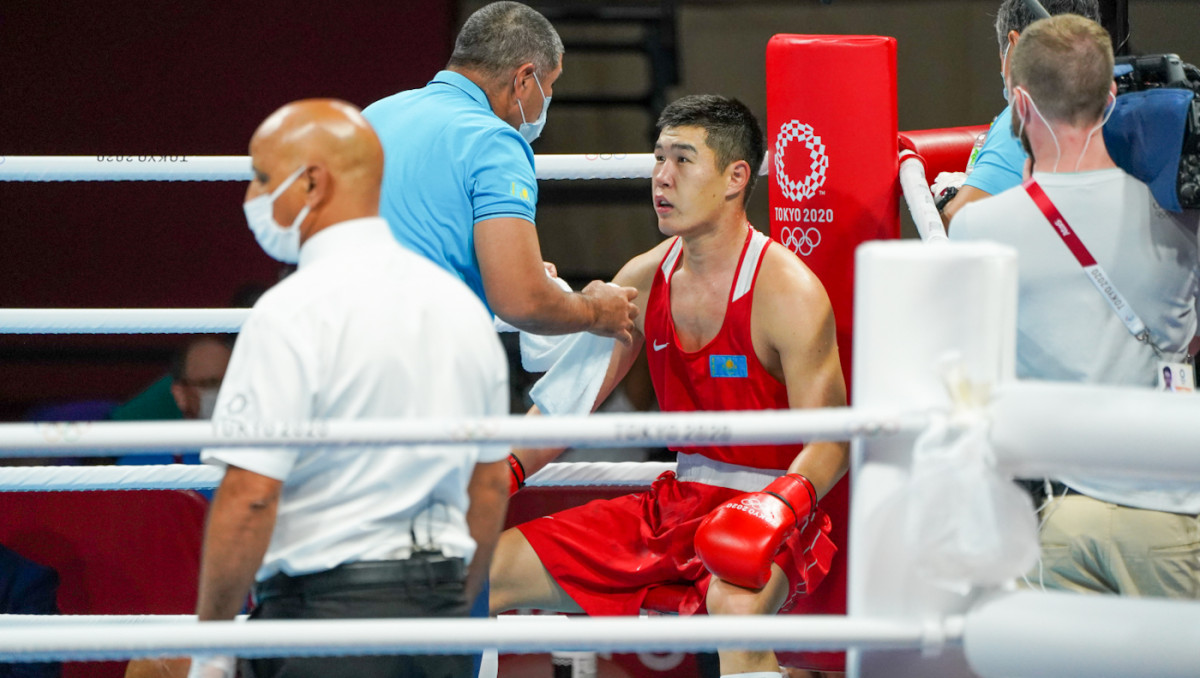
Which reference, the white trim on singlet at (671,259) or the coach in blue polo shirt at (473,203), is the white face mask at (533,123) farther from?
the white trim on singlet at (671,259)

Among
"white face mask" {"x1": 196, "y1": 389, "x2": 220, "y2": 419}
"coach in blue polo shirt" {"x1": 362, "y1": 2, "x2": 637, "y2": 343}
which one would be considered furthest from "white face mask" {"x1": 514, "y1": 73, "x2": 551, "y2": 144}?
"white face mask" {"x1": 196, "y1": 389, "x2": 220, "y2": 419}

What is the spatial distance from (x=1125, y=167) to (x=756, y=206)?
3.05 m

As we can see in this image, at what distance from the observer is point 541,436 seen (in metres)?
0.96

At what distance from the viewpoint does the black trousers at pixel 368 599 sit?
1.17 meters

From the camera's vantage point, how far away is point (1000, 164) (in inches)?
79.1

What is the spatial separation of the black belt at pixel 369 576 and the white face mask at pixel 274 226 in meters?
0.33

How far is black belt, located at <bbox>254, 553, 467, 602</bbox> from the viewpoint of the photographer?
46.3 inches

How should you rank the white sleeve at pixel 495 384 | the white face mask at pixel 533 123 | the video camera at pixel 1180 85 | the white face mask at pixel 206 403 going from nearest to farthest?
the white sleeve at pixel 495 384, the video camera at pixel 1180 85, the white face mask at pixel 533 123, the white face mask at pixel 206 403

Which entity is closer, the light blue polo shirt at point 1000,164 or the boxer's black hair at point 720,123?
the light blue polo shirt at point 1000,164

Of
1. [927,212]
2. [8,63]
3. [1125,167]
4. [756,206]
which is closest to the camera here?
[1125,167]

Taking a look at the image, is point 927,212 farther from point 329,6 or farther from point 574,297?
point 329,6

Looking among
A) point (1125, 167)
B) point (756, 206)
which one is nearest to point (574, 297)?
point (1125, 167)

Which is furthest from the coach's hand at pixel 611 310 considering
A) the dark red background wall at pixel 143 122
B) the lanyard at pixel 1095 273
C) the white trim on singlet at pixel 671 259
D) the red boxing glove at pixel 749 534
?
the dark red background wall at pixel 143 122

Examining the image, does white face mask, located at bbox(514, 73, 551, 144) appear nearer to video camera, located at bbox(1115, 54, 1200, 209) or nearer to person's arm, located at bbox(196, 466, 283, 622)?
video camera, located at bbox(1115, 54, 1200, 209)
